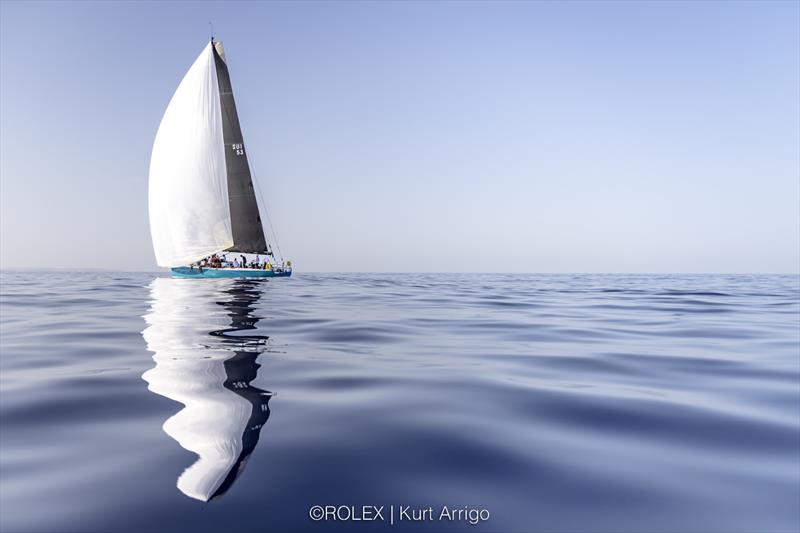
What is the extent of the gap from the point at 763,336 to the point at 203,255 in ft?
134

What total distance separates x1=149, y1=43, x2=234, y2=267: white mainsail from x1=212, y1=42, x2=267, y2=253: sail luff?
2.36 feet

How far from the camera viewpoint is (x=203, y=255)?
42.1 m

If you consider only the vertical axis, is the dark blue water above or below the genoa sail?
below

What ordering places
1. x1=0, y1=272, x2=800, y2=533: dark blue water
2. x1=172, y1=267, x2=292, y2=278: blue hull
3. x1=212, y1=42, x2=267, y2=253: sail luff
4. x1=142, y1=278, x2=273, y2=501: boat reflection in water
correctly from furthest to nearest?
x1=212, y1=42, x2=267, y2=253: sail luff < x1=172, y1=267, x2=292, y2=278: blue hull < x1=142, y1=278, x2=273, y2=501: boat reflection in water < x1=0, y1=272, x2=800, y2=533: dark blue water

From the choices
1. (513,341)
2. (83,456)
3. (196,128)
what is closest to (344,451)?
(83,456)

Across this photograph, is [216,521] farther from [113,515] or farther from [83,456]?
[83,456]

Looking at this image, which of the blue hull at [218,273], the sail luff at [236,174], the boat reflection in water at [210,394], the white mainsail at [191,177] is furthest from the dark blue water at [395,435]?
the sail luff at [236,174]

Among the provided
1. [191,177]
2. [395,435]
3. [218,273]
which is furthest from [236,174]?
[395,435]

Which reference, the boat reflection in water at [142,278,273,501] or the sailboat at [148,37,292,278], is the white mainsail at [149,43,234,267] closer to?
the sailboat at [148,37,292,278]

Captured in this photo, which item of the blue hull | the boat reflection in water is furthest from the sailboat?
the boat reflection in water

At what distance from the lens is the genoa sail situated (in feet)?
137

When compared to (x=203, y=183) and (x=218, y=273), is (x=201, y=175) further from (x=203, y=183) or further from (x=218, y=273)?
(x=218, y=273)

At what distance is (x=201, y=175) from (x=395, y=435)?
4275cm

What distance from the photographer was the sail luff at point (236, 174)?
44031 millimetres
